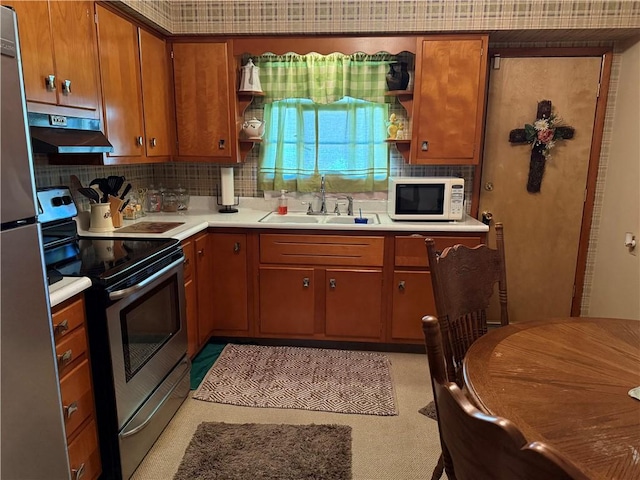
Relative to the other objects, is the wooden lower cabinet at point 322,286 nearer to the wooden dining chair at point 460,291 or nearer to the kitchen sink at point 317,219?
the kitchen sink at point 317,219

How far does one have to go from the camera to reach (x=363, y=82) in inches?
126

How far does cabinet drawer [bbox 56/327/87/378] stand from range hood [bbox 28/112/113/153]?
29.0 inches

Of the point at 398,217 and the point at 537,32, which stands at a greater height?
the point at 537,32

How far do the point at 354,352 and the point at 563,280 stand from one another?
1.69 metres

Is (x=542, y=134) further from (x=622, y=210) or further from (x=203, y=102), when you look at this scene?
(x=203, y=102)

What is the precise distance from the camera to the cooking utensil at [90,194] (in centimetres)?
246

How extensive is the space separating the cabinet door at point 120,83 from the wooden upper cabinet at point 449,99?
174 cm

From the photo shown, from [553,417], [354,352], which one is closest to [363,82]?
[354,352]

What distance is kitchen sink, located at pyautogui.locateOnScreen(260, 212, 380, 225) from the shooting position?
3033mm

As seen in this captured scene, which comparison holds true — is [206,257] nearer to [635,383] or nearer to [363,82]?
[363,82]

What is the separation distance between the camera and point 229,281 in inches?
120

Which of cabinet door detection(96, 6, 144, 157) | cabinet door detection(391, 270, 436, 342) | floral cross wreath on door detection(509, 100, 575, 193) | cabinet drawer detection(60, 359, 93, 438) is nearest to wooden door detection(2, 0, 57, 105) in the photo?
cabinet door detection(96, 6, 144, 157)

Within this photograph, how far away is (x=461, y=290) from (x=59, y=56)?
6.48 feet

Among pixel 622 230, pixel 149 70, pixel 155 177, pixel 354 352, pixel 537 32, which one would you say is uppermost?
pixel 537 32
